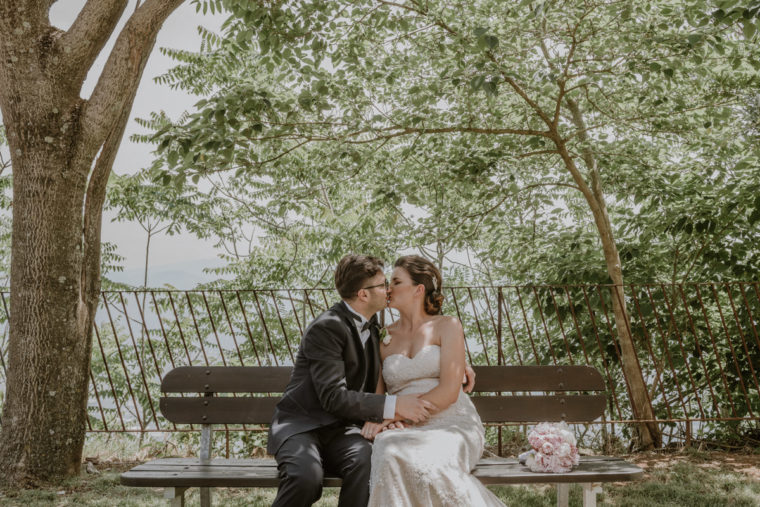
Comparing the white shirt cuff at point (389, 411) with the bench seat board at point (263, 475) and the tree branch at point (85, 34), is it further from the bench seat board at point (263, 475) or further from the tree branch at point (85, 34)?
the tree branch at point (85, 34)

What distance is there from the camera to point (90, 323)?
5203mm

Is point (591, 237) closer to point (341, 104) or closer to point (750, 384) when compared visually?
point (750, 384)

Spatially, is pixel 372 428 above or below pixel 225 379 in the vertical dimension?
below

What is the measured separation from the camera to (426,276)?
402cm

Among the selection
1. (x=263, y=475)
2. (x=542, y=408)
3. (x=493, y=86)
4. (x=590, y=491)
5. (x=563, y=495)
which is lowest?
(x=563, y=495)

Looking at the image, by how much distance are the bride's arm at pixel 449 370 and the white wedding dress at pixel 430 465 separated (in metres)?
0.12

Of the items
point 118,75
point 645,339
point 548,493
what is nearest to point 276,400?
point 548,493

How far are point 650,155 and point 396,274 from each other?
6.16 m

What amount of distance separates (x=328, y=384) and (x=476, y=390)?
1.31 m

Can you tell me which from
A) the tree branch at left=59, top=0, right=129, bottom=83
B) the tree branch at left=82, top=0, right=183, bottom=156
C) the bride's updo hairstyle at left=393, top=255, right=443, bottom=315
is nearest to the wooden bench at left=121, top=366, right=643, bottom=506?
the bride's updo hairstyle at left=393, top=255, right=443, bottom=315

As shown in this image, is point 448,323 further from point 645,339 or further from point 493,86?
point 645,339

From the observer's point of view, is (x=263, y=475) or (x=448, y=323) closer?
(x=263, y=475)

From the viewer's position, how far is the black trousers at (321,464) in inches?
123

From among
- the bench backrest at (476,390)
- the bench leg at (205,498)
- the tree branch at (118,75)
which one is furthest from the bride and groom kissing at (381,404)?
the tree branch at (118,75)
